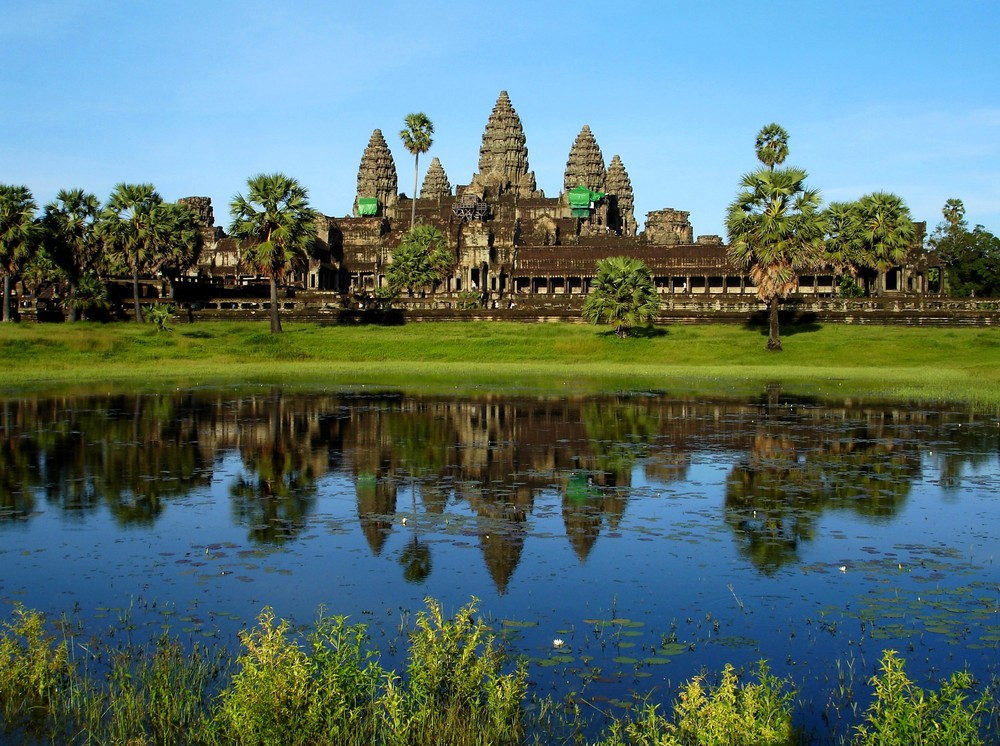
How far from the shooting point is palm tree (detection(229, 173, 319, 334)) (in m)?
64.1

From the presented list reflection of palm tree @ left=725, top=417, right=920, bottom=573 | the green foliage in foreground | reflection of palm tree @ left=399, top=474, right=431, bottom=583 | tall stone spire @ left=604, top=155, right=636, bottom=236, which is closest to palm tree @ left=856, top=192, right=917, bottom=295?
reflection of palm tree @ left=725, top=417, right=920, bottom=573

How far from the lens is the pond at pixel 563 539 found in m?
10.8

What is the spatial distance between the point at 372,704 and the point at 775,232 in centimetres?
5269

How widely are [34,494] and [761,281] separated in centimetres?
4631

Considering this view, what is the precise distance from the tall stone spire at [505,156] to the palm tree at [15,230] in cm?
7083

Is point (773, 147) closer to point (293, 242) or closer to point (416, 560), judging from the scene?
point (293, 242)

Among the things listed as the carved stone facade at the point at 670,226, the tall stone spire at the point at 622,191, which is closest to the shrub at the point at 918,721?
the carved stone facade at the point at 670,226

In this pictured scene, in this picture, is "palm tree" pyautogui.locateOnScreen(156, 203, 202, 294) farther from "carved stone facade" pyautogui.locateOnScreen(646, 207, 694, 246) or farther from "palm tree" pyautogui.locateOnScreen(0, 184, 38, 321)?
"carved stone facade" pyautogui.locateOnScreen(646, 207, 694, 246)

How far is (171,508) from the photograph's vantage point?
17516 millimetres

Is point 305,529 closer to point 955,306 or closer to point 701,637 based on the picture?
point 701,637

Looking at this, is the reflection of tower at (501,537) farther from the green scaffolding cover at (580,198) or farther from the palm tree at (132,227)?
the green scaffolding cover at (580,198)

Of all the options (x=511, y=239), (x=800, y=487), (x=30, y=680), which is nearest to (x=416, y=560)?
(x=30, y=680)

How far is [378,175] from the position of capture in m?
143

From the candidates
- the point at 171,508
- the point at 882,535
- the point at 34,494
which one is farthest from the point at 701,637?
the point at 34,494
